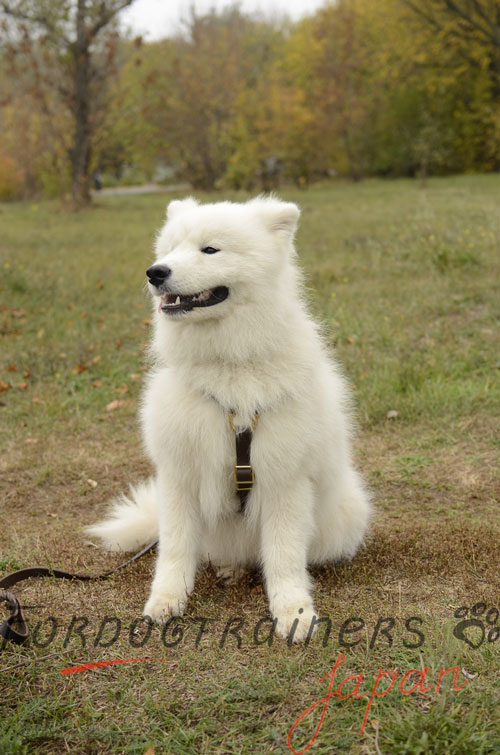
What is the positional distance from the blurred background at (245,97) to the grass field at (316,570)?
38.5 ft

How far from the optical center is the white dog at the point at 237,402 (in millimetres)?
2551

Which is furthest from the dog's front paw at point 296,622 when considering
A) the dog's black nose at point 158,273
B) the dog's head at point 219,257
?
the dog's black nose at point 158,273

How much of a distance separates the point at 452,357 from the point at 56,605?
4104 millimetres

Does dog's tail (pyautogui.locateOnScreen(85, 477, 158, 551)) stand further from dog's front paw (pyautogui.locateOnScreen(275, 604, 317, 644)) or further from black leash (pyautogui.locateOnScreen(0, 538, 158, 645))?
dog's front paw (pyautogui.locateOnScreen(275, 604, 317, 644))

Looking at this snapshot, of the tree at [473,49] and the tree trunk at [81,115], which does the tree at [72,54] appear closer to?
the tree trunk at [81,115]

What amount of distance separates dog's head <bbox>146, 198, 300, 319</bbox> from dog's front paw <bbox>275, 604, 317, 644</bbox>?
1.18m

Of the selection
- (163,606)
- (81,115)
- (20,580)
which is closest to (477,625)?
(163,606)

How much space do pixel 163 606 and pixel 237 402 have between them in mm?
866

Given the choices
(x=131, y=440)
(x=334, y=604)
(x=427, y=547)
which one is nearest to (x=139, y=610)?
(x=334, y=604)

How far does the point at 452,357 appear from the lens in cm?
575

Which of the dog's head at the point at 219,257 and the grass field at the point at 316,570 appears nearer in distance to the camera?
the grass field at the point at 316,570

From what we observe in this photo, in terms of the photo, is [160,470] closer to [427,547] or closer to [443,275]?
[427,547]

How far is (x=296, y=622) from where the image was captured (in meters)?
2.50

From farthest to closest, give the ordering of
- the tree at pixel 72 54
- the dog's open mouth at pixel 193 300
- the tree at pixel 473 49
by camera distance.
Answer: the tree at pixel 473 49 < the tree at pixel 72 54 < the dog's open mouth at pixel 193 300
